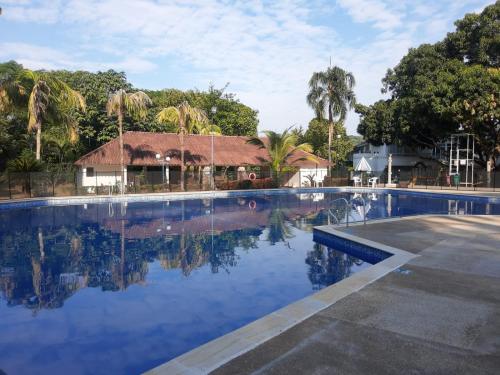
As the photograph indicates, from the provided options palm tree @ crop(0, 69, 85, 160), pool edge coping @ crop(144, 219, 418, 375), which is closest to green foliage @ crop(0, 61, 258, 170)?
palm tree @ crop(0, 69, 85, 160)

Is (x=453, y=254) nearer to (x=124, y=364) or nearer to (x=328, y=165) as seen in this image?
(x=124, y=364)

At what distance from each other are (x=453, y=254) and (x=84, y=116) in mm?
32427

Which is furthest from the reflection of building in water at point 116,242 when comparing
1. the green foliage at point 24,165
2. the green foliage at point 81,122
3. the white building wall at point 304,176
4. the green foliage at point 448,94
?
the green foliage at point 448,94

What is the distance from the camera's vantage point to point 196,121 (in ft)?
100

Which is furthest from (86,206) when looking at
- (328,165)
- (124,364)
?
(328,165)

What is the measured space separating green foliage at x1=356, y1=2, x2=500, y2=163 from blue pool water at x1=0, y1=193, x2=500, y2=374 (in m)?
20.1

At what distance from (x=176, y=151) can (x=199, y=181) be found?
3183 millimetres

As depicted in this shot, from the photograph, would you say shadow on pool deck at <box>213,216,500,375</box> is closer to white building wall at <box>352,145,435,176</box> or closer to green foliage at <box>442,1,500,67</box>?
green foliage at <box>442,1,500,67</box>

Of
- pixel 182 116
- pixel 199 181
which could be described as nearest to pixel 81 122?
pixel 182 116

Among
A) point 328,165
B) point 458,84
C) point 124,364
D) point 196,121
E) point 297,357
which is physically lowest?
point 124,364

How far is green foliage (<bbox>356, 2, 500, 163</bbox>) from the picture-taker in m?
29.6

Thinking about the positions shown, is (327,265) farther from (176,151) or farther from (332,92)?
(332,92)

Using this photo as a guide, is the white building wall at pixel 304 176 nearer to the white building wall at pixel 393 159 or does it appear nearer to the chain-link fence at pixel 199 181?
the chain-link fence at pixel 199 181

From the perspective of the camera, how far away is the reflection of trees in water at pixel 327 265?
839 cm
